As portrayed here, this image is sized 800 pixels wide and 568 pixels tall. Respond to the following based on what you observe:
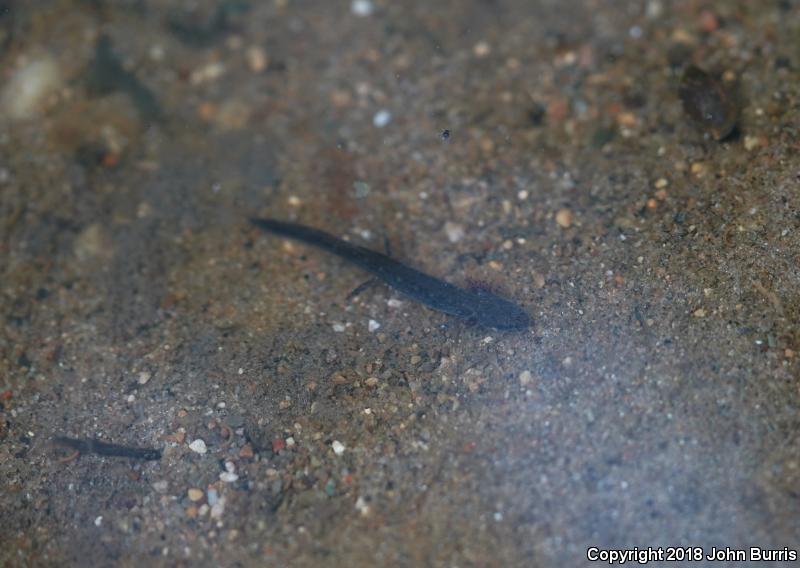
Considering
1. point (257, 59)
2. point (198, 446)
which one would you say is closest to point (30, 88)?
point (257, 59)

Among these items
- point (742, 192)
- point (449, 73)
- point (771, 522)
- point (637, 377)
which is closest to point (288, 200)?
point (449, 73)

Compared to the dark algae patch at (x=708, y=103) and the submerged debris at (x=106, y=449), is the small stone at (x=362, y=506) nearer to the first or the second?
the submerged debris at (x=106, y=449)

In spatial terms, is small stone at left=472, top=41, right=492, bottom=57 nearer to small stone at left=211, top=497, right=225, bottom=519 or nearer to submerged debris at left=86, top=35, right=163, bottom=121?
submerged debris at left=86, top=35, right=163, bottom=121

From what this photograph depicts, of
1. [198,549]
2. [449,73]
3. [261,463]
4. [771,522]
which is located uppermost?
[449,73]

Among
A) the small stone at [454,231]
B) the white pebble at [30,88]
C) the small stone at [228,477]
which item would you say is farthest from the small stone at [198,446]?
the white pebble at [30,88]

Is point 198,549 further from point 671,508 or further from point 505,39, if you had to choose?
point 505,39
